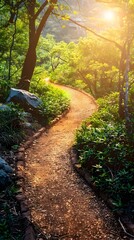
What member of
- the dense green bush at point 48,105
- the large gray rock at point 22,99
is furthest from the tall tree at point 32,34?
the large gray rock at point 22,99

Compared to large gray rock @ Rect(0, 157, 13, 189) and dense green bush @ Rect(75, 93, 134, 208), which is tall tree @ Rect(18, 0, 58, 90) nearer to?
dense green bush @ Rect(75, 93, 134, 208)

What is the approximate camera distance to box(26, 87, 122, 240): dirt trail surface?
444 centimetres

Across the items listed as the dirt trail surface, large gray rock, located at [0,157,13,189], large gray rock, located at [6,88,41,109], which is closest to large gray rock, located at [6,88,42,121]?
large gray rock, located at [6,88,41,109]

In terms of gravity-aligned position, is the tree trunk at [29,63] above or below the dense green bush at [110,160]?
above

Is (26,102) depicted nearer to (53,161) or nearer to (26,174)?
(53,161)

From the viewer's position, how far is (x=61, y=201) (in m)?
5.25

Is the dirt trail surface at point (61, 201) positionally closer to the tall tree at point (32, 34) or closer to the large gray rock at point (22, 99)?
the large gray rock at point (22, 99)

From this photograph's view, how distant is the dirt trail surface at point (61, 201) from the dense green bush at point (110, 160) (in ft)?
1.15

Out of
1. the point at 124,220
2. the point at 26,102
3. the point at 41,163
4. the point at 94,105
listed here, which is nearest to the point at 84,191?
the point at 124,220

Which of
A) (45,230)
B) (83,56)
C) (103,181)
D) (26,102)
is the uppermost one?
(83,56)

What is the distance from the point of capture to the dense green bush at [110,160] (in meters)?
5.27

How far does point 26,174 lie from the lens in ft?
20.4

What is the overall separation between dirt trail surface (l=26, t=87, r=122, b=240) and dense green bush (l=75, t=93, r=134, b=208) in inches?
13.8

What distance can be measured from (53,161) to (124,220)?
115 inches
